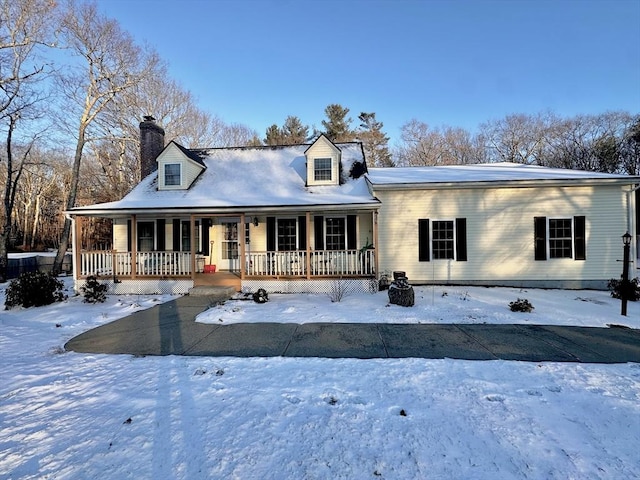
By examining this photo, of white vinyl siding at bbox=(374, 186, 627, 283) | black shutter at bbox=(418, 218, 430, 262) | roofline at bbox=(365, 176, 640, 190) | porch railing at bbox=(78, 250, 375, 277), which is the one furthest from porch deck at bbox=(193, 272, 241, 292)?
black shutter at bbox=(418, 218, 430, 262)

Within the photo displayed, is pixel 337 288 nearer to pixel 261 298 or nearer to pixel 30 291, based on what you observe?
pixel 261 298

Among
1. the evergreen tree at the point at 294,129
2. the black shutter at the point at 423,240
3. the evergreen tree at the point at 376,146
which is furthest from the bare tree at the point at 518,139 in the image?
the black shutter at the point at 423,240

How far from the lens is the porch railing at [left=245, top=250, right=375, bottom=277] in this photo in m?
11.1

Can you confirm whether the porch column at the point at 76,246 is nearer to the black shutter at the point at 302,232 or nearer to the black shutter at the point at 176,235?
the black shutter at the point at 176,235

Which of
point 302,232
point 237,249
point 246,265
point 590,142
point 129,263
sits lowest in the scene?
point 246,265

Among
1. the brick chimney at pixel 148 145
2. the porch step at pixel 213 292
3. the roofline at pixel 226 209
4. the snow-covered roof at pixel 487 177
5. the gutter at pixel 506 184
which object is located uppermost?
the brick chimney at pixel 148 145

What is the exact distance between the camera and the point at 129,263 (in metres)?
11.8

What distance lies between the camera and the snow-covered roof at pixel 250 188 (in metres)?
10.9

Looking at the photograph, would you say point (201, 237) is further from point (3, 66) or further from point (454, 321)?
point (3, 66)

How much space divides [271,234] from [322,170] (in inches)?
126

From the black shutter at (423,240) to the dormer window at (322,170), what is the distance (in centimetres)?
399

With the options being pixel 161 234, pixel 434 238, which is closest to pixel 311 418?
pixel 434 238

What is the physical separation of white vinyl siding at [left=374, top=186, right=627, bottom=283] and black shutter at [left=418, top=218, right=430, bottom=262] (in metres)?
0.16

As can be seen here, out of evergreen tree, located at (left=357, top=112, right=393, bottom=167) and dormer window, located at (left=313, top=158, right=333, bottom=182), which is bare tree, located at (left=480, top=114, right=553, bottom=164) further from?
dormer window, located at (left=313, top=158, right=333, bottom=182)
